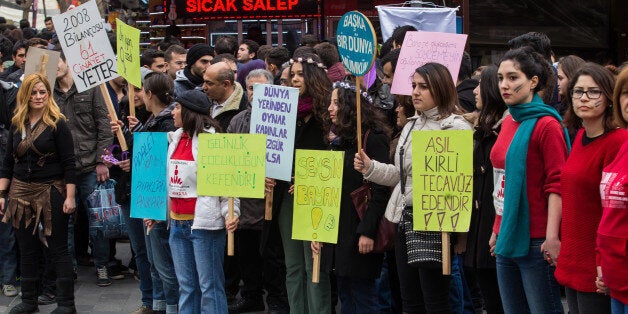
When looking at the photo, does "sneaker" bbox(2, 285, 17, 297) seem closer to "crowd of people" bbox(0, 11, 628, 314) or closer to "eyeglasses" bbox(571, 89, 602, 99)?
"crowd of people" bbox(0, 11, 628, 314)

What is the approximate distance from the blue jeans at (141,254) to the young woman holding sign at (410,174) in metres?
2.64

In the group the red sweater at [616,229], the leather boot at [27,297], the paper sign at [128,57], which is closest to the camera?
the red sweater at [616,229]

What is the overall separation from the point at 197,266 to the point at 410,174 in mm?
1657

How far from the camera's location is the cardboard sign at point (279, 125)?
255 inches

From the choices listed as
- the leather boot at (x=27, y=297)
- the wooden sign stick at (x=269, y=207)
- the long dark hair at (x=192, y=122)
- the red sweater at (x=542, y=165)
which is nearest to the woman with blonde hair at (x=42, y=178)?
the leather boot at (x=27, y=297)

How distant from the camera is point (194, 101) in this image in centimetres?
652

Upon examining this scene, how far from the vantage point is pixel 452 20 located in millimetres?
10148

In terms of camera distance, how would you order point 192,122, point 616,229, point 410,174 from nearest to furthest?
point 616,229, point 410,174, point 192,122

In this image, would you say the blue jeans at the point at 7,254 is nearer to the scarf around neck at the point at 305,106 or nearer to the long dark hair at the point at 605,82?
the scarf around neck at the point at 305,106

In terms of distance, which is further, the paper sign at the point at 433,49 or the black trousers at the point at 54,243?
the black trousers at the point at 54,243

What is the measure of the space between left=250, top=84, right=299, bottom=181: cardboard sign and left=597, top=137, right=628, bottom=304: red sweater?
2.68 m

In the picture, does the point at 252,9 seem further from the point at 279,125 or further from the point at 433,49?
the point at 279,125

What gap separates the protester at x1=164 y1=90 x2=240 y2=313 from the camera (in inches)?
253

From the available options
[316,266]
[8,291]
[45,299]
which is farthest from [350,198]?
[8,291]
